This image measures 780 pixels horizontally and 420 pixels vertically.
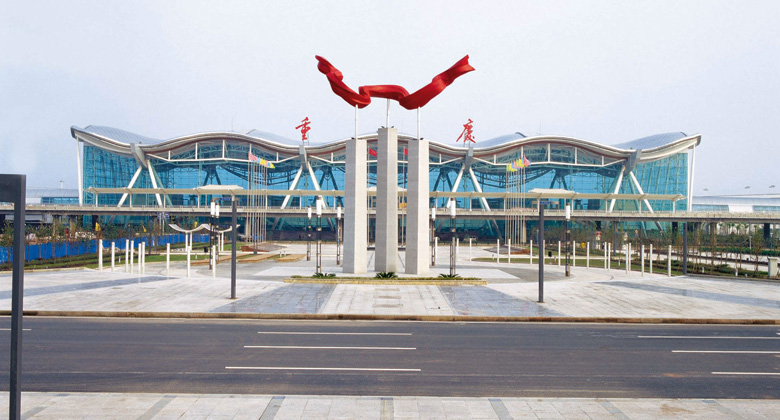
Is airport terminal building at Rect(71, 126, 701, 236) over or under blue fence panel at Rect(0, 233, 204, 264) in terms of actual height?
over

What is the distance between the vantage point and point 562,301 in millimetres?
22375

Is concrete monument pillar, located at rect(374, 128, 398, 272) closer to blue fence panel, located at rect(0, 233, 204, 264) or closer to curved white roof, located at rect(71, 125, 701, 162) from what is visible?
blue fence panel, located at rect(0, 233, 204, 264)

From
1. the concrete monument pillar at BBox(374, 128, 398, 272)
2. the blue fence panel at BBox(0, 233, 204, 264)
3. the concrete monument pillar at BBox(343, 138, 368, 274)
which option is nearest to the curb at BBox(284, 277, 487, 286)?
the concrete monument pillar at BBox(343, 138, 368, 274)

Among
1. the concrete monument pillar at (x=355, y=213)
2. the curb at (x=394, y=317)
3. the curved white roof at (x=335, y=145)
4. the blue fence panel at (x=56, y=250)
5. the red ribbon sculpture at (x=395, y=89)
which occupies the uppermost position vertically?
the curved white roof at (x=335, y=145)

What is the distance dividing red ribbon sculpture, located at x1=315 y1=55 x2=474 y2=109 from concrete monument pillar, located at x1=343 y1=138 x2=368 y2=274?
2.85m

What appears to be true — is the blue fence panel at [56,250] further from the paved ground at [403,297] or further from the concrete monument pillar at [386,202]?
the concrete monument pillar at [386,202]

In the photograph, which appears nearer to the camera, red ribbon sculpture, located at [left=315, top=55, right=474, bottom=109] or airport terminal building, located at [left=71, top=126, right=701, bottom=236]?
red ribbon sculpture, located at [left=315, top=55, right=474, bottom=109]

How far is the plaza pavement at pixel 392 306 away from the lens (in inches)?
337

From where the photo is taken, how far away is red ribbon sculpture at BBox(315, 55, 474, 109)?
30.5 meters

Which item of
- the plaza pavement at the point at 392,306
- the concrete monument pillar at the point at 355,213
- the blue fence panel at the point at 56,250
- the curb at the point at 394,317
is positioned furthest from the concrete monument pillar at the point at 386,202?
the blue fence panel at the point at 56,250

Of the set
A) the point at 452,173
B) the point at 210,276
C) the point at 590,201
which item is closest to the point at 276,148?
the point at 452,173

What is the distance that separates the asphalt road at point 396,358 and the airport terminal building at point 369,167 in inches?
3437

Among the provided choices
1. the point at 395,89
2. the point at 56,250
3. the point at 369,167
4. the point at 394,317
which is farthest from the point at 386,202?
the point at 369,167

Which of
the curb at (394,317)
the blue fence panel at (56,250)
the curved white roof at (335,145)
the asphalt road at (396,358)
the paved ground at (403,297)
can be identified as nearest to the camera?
the asphalt road at (396,358)
